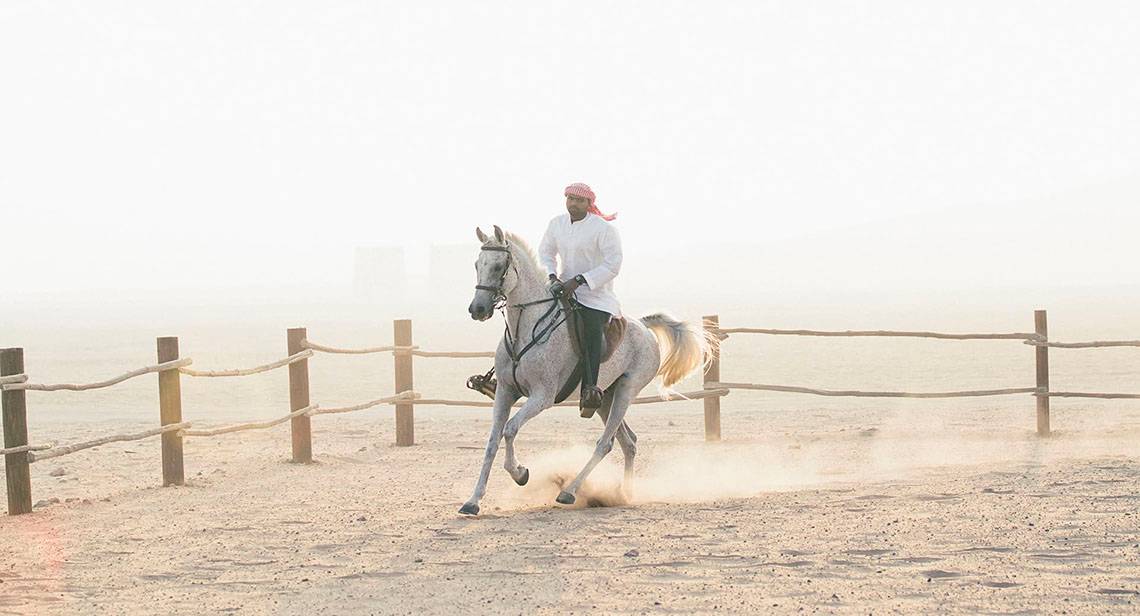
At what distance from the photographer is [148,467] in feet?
41.0

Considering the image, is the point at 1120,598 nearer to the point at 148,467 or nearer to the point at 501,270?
the point at 501,270

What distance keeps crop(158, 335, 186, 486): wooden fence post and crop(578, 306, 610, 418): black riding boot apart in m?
3.88

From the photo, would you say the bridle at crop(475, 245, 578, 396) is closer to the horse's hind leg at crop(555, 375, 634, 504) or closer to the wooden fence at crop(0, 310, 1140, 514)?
the horse's hind leg at crop(555, 375, 634, 504)

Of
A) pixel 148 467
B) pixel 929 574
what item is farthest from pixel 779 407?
pixel 929 574

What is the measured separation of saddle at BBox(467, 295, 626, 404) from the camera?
339 inches

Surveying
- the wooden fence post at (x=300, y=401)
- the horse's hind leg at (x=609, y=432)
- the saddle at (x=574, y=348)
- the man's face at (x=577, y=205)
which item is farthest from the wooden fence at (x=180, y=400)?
the man's face at (x=577, y=205)

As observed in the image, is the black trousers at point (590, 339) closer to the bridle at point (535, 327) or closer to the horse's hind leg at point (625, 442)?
the bridle at point (535, 327)

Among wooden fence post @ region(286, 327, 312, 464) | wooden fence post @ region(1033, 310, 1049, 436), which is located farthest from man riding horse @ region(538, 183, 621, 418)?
wooden fence post @ region(1033, 310, 1049, 436)

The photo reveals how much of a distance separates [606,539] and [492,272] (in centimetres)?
185

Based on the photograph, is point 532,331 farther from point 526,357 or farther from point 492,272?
point 492,272

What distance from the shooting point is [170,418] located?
10758 mm

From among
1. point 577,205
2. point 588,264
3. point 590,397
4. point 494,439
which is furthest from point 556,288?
point 494,439

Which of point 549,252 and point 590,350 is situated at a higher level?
point 549,252

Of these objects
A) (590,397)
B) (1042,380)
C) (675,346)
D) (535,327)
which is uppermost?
(535,327)
